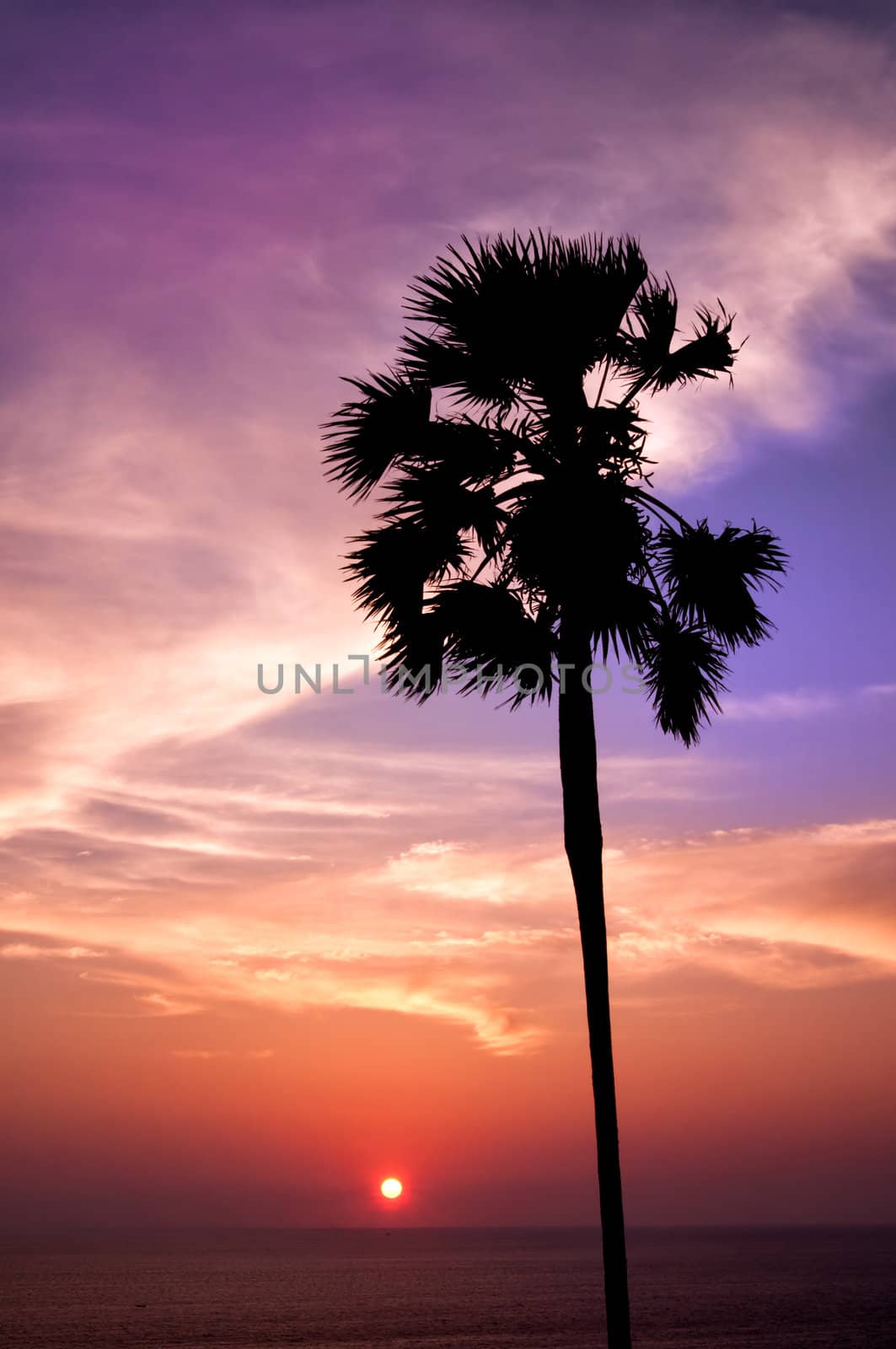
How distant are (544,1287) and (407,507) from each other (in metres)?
82.5

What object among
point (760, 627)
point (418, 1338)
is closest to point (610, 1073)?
point (760, 627)

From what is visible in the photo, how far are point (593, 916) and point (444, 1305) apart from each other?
2547 inches

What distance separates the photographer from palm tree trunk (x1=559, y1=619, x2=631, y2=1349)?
395 inches

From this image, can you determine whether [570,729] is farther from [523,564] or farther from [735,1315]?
[735,1315]

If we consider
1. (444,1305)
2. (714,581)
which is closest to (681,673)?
(714,581)

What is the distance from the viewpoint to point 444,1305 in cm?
6688

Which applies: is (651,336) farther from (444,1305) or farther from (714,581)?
(444,1305)

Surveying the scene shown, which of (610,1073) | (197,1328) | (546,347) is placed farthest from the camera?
(197,1328)

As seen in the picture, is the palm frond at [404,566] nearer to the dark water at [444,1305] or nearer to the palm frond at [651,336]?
the palm frond at [651,336]

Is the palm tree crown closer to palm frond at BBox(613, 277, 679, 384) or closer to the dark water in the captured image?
palm frond at BBox(613, 277, 679, 384)

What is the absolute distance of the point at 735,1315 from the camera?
185 feet

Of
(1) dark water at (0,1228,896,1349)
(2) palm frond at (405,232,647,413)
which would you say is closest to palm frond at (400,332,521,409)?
(2) palm frond at (405,232,647,413)

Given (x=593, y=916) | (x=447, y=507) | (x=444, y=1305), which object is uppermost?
(x=447, y=507)

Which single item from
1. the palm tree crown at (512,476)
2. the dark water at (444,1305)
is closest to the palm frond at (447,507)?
the palm tree crown at (512,476)
